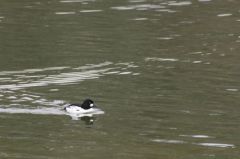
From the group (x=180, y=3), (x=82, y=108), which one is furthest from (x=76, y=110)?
(x=180, y=3)

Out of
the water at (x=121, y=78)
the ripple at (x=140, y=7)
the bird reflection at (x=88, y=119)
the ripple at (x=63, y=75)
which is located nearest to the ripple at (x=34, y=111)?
the water at (x=121, y=78)

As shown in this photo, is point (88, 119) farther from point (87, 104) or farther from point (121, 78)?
point (121, 78)

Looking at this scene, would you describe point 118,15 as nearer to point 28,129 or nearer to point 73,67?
point 73,67

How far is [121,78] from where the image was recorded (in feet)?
76.6

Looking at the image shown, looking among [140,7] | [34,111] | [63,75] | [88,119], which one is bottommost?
[88,119]

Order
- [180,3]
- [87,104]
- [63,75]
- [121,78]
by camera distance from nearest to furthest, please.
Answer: [87,104]
[121,78]
[63,75]
[180,3]

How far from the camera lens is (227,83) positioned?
2262 cm

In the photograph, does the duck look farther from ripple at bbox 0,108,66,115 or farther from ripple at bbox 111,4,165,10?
ripple at bbox 111,4,165,10

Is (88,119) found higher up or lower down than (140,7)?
lower down

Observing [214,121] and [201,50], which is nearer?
[214,121]

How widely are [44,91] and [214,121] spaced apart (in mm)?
4996

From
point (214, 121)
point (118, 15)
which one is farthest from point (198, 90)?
point (118, 15)

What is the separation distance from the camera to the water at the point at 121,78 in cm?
1653

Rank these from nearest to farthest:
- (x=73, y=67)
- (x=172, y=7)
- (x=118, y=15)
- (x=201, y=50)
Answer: (x=73, y=67)
(x=201, y=50)
(x=118, y=15)
(x=172, y=7)
